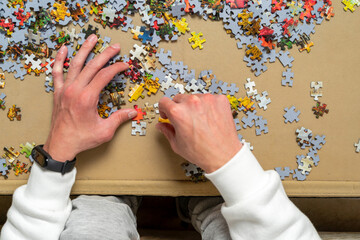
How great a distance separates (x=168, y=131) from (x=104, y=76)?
0.28 meters

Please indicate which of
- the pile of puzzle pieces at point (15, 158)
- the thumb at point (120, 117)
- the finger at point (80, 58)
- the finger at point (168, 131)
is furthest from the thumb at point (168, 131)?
the pile of puzzle pieces at point (15, 158)

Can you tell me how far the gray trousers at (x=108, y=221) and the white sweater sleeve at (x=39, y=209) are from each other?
5cm

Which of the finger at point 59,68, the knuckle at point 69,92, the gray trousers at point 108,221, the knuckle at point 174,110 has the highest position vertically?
the finger at point 59,68

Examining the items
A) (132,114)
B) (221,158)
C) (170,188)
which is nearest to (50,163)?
(132,114)

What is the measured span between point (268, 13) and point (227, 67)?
0.78 feet

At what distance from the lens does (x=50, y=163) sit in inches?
37.7

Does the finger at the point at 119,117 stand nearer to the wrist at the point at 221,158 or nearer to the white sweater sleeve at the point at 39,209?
the white sweater sleeve at the point at 39,209

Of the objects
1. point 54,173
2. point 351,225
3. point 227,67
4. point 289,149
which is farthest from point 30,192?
point 351,225

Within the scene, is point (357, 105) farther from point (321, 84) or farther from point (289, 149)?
point (289, 149)

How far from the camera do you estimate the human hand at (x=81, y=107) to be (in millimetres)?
989

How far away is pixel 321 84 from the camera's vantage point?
1133 mm

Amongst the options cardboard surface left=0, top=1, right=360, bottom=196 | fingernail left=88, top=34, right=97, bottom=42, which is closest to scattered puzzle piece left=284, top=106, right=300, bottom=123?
cardboard surface left=0, top=1, right=360, bottom=196

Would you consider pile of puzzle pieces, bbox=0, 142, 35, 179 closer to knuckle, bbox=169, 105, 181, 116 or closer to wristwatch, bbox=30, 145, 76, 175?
wristwatch, bbox=30, 145, 76, 175

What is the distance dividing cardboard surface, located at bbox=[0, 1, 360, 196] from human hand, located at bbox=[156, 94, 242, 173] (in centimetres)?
19
